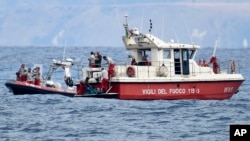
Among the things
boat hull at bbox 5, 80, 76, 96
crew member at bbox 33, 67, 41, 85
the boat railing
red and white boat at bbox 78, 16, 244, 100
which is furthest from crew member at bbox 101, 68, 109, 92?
crew member at bbox 33, 67, 41, 85

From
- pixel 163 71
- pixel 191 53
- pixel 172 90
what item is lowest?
pixel 172 90

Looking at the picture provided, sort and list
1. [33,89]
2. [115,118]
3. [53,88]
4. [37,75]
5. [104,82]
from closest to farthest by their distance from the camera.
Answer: [115,118]
[104,82]
[33,89]
[53,88]
[37,75]

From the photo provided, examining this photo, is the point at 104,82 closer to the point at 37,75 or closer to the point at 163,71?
the point at 163,71

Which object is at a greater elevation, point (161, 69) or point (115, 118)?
point (161, 69)

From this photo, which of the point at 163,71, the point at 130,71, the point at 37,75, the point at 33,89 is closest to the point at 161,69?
the point at 163,71

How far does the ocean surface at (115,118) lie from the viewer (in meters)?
37.4

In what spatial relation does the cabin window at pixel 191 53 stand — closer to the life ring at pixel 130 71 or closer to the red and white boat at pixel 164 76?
the red and white boat at pixel 164 76

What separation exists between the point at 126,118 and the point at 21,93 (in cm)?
1160

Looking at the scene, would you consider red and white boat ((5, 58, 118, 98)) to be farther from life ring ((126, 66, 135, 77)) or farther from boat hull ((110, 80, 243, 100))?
life ring ((126, 66, 135, 77))

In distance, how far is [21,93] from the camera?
5284 cm

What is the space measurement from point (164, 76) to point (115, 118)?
764 cm

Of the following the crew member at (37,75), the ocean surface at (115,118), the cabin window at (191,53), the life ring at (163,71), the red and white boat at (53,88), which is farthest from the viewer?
the crew member at (37,75)

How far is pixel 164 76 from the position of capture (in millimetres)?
49594

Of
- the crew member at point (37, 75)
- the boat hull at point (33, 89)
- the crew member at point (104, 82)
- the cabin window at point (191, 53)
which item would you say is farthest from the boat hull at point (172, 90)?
the crew member at point (37, 75)
